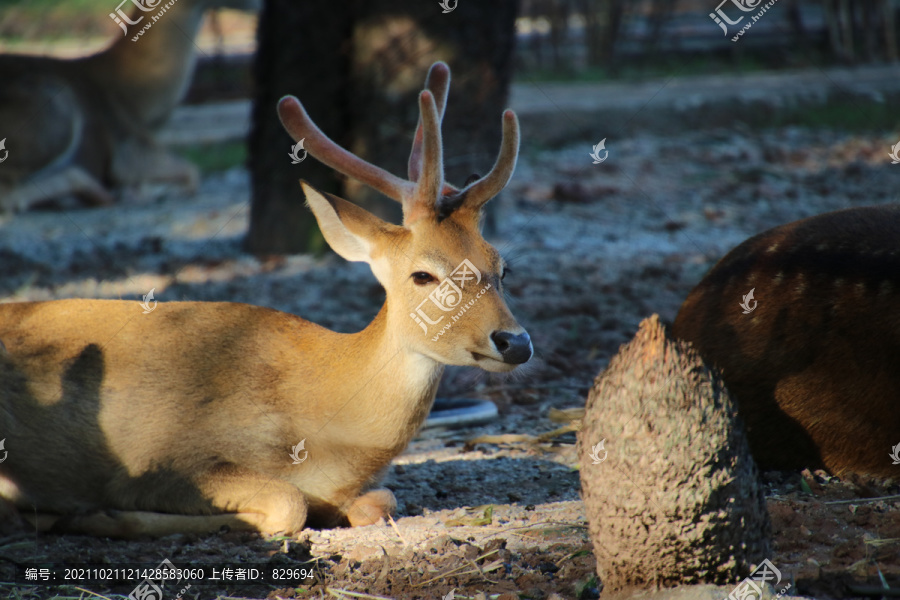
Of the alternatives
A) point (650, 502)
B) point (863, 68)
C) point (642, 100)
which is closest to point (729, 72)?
point (863, 68)

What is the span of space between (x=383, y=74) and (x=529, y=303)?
208 centimetres

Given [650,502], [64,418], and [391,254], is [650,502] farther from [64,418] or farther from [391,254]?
[64,418]

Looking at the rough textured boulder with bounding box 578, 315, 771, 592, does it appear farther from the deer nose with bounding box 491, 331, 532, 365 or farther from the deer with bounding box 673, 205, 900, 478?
the deer with bounding box 673, 205, 900, 478

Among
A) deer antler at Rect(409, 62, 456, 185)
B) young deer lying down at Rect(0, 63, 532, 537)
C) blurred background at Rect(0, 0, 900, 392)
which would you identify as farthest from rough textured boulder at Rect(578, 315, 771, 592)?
blurred background at Rect(0, 0, 900, 392)

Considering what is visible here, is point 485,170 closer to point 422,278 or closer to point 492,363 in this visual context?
point 422,278

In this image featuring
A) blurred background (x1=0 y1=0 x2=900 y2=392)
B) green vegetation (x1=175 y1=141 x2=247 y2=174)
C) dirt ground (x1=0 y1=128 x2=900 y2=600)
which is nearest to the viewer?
dirt ground (x1=0 y1=128 x2=900 y2=600)

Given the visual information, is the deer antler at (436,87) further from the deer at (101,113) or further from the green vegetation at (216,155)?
the green vegetation at (216,155)

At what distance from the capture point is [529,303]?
696 centimetres

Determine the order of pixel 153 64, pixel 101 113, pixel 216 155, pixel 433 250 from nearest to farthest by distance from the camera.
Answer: pixel 433 250 < pixel 153 64 < pixel 101 113 < pixel 216 155

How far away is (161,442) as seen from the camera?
3.99 m

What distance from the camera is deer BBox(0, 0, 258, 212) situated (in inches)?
397

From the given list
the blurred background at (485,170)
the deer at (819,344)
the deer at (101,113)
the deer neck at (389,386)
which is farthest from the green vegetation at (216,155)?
the deer at (819,344)

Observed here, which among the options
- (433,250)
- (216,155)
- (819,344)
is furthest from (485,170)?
(216,155)

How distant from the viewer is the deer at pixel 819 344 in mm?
3928
